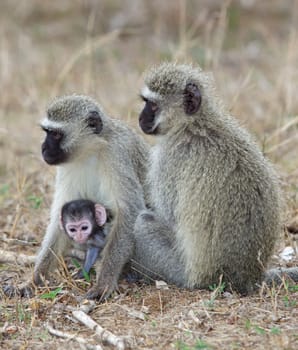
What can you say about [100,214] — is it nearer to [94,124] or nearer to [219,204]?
[94,124]

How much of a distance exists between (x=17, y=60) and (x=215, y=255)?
26.7ft

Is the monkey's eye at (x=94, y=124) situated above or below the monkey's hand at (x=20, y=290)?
above

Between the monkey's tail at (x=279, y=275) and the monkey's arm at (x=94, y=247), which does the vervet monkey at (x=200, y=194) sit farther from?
the monkey's arm at (x=94, y=247)

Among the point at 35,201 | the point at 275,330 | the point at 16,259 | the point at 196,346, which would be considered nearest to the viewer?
the point at 196,346

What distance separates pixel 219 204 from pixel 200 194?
0.45 feet

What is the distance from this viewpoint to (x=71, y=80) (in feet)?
37.7

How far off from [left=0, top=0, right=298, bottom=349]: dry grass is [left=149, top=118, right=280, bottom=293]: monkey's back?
0.19 metres

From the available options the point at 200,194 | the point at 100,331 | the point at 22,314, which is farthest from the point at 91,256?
the point at 100,331

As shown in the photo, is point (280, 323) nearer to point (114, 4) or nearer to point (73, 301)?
point (73, 301)

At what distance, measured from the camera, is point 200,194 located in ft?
17.8

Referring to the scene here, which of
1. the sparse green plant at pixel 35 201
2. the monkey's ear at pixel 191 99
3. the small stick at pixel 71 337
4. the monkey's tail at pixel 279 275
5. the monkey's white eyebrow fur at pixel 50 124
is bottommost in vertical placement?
the small stick at pixel 71 337

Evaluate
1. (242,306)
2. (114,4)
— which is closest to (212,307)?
(242,306)

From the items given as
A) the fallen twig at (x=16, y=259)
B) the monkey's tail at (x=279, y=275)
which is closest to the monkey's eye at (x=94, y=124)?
the fallen twig at (x=16, y=259)

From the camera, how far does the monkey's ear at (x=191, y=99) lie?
5516mm
